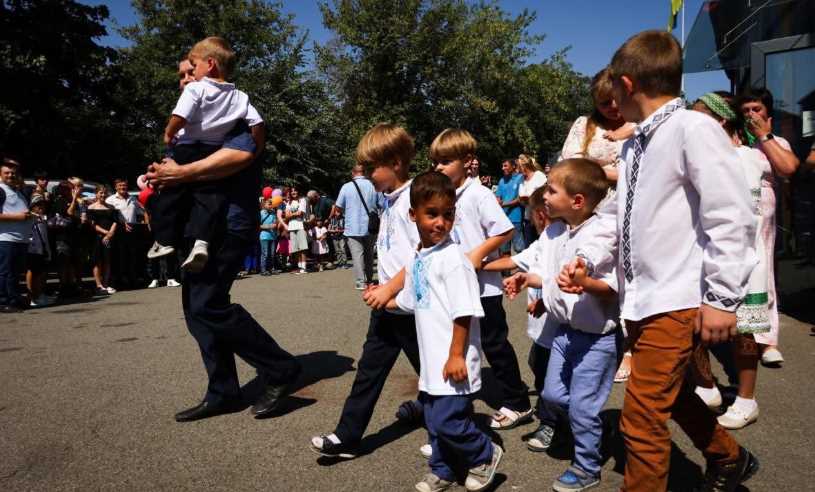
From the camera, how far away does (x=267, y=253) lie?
14625mm

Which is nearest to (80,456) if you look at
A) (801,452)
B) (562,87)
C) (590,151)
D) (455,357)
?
(455,357)

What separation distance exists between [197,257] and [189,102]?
884 mm

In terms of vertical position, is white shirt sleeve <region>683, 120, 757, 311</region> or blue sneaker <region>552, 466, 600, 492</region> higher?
white shirt sleeve <region>683, 120, 757, 311</region>

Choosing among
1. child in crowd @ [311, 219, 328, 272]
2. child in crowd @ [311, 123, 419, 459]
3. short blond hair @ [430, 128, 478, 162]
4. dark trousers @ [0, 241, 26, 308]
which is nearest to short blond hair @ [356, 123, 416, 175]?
child in crowd @ [311, 123, 419, 459]

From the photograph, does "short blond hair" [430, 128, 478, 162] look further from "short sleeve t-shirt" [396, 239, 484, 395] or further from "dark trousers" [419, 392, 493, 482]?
"dark trousers" [419, 392, 493, 482]

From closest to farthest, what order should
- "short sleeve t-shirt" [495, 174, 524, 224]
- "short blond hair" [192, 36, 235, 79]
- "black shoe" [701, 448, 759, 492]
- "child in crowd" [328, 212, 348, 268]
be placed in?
"black shoe" [701, 448, 759, 492], "short blond hair" [192, 36, 235, 79], "short sleeve t-shirt" [495, 174, 524, 224], "child in crowd" [328, 212, 348, 268]

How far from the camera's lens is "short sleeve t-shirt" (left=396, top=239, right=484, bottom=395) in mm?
2803

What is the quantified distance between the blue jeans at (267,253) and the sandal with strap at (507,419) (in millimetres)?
11290

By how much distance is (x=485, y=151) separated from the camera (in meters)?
40.4

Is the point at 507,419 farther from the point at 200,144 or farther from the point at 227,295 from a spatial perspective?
the point at 200,144

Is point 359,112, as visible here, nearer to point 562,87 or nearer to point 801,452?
point 562,87

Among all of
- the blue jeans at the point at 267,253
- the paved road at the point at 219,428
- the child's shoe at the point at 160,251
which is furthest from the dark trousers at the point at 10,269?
the child's shoe at the point at 160,251

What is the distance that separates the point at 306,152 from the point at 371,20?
8.22 metres

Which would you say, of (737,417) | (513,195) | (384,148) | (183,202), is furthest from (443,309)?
(513,195)
